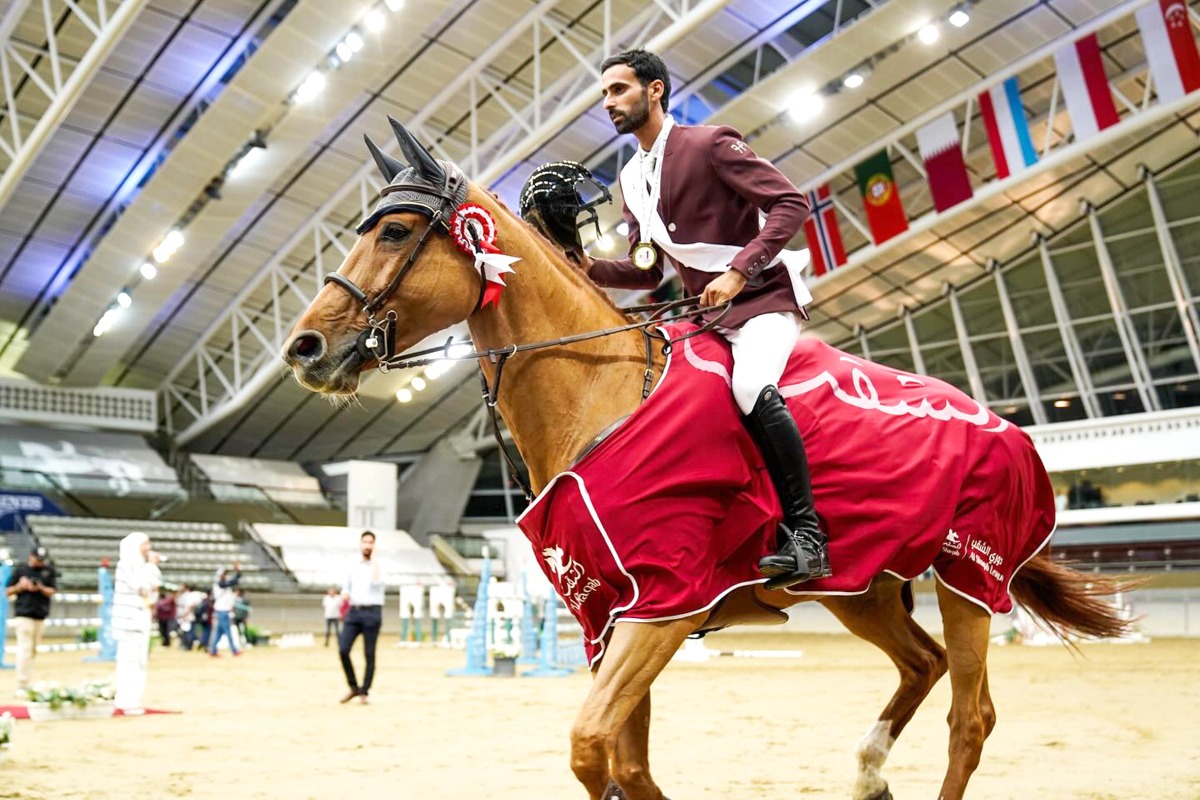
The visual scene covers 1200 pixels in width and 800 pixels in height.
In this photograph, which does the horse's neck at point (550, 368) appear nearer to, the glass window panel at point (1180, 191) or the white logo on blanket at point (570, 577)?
the white logo on blanket at point (570, 577)

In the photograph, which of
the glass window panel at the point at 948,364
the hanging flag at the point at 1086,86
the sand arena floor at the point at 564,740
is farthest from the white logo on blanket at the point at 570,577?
the glass window panel at the point at 948,364

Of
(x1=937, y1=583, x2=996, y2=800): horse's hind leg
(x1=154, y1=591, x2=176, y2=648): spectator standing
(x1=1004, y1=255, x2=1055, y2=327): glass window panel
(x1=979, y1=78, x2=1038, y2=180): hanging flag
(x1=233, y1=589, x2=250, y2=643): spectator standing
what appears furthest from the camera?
(x1=1004, y1=255, x2=1055, y2=327): glass window panel

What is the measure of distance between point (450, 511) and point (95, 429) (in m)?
12.3

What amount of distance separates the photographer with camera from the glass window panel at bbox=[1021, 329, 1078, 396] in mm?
27691

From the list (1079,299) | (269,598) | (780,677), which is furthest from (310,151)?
(1079,299)

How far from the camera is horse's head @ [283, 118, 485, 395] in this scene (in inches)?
134

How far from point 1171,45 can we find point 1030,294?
547 inches

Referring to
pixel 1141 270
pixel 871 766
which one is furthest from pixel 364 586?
pixel 1141 270

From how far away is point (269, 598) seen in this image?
104ft

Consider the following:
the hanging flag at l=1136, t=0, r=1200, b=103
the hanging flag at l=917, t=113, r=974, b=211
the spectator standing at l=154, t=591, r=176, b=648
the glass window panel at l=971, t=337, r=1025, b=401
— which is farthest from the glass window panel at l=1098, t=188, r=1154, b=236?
the spectator standing at l=154, t=591, r=176, b=648

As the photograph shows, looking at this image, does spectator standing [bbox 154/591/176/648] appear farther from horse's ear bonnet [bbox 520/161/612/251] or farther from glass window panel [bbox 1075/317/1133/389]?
glass window panel [bbox 1075/317/1133/389]

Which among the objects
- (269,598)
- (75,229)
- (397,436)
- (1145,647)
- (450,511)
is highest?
(75,229)

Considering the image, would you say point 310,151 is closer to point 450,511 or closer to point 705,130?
point 450,511

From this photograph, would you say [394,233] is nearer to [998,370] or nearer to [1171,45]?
[1171,45]
